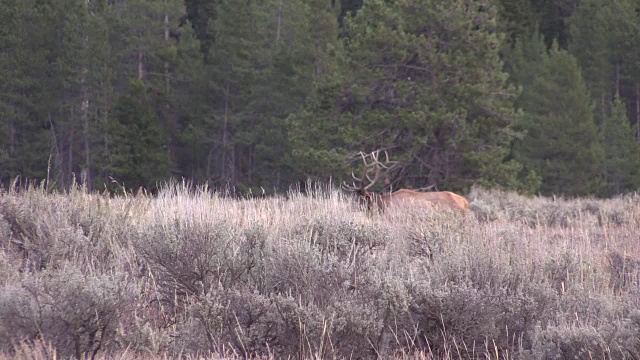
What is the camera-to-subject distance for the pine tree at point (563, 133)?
32.1m

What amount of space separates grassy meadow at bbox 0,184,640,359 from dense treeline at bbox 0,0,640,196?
17.4 m

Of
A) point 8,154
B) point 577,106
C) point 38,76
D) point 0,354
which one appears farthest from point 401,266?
point 38,76

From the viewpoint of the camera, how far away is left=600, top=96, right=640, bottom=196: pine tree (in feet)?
110

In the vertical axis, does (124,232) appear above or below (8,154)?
above

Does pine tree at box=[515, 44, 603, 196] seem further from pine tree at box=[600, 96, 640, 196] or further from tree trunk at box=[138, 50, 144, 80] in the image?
tree trunk at box=[138, 50, 144, 80]

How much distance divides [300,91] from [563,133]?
1043 centimetres

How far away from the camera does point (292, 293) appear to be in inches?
207

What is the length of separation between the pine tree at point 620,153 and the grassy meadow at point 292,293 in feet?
92.2

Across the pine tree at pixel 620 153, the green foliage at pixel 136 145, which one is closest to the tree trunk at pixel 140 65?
the green foliage at pixel 136 145

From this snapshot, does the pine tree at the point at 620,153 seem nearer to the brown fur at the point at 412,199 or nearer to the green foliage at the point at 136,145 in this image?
the green foliage at the point at 136,145

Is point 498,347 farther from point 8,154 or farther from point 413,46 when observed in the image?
point 8,154

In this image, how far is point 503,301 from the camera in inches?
203

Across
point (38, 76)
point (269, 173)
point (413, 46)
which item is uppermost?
point (413, 46)

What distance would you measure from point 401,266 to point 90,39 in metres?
31.0
